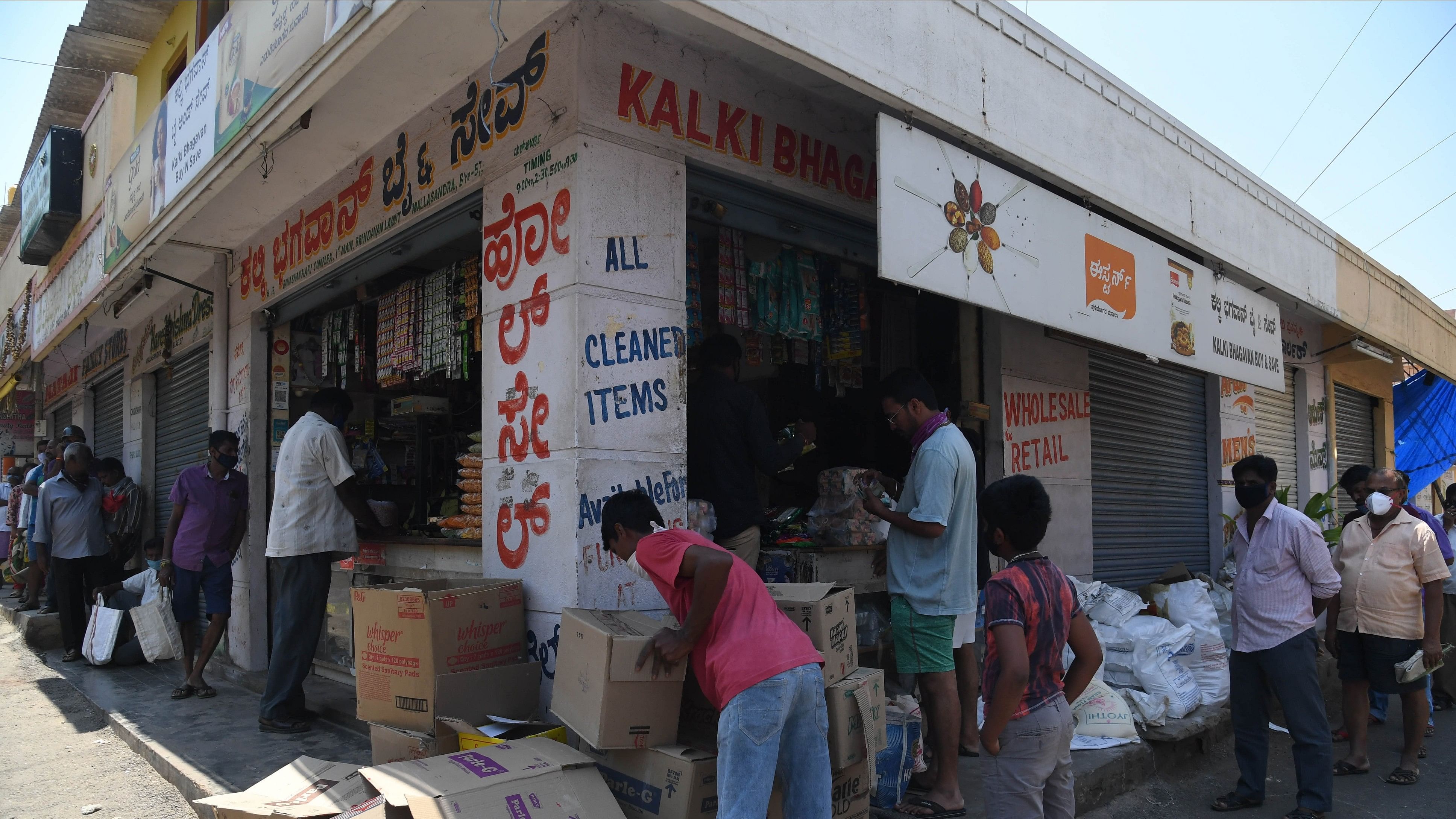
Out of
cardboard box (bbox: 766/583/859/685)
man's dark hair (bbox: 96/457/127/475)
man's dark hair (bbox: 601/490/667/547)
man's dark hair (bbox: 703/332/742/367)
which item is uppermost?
man's dark hair (bbox: 703/332/742/367)

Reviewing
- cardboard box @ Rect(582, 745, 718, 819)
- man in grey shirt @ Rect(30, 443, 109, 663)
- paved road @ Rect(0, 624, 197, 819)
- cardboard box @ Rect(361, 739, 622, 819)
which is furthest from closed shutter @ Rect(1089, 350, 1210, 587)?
man in grey shirt @ Rect(30, 443, 109, 663)

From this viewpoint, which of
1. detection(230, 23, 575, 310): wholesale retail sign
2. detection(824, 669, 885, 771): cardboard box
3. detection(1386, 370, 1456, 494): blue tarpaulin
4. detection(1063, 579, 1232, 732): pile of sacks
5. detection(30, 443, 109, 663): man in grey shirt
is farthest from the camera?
detection(1386, 370, 1456, 494): blue tarpaulin

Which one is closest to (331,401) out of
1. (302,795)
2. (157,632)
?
(302,795)

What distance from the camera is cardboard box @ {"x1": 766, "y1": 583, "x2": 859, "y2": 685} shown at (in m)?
3.46

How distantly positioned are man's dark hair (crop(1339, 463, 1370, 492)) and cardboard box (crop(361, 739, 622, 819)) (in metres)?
5.91

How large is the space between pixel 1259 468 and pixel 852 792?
9.62ft

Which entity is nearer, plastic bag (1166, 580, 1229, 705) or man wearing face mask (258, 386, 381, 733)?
man wearing face mask (258, 386, 381, 733)

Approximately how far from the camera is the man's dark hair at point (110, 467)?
8828mm

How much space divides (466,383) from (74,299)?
14.8 feet

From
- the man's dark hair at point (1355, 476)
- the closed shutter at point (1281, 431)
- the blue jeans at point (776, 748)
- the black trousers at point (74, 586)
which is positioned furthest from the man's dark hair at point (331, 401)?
the closed shutter at point (1281, 431)

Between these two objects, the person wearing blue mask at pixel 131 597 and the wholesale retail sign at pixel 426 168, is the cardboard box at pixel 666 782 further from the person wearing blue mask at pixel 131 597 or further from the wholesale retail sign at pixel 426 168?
the person wearing blue mask at pixel 131 597

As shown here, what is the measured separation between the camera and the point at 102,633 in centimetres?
749

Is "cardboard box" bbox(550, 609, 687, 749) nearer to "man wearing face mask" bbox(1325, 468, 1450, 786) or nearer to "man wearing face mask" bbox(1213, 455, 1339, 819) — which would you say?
"man wearing face mask" bbox(1213, 455, 1339, 819)

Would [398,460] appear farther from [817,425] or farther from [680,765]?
[680,765]
